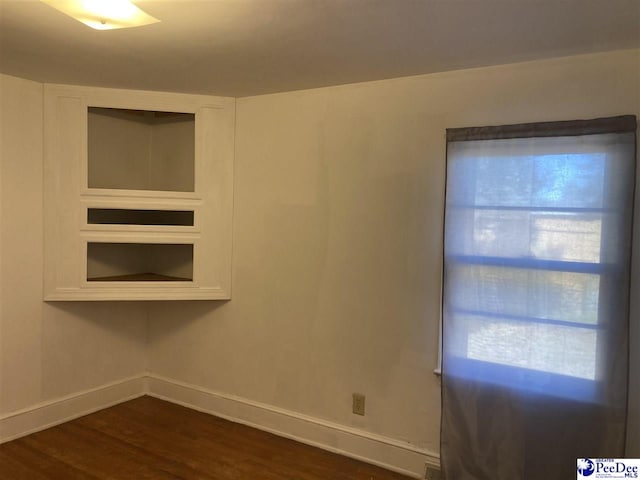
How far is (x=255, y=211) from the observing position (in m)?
3.18

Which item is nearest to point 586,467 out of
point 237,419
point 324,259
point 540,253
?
point 540,253

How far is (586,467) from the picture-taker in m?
2.22

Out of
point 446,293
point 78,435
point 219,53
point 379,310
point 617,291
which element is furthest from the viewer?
point 78,435

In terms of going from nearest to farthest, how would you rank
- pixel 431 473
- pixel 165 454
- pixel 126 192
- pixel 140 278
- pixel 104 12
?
1. pixel 104 12
2. pixel 431 473
3. pixel 165 454
4. pixel 126 192
5. pixel 140 278

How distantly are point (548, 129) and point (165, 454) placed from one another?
273 cm

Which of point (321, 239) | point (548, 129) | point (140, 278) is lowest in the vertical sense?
point (140, 278)

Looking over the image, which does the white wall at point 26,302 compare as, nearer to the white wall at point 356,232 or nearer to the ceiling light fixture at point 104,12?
the white wall at point 356,232

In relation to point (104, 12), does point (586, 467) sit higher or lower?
lower

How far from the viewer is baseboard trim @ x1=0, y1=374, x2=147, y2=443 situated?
2939 millimetres

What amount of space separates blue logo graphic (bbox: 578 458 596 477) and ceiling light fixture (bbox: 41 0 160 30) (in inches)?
103

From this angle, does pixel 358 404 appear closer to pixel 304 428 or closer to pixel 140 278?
pixel 304 428

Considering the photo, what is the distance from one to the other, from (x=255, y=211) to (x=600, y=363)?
2.11m

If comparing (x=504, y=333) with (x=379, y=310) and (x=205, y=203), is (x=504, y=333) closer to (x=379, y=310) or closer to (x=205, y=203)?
(x=379, y=310)

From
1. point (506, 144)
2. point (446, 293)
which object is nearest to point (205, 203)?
point (446, 293)
